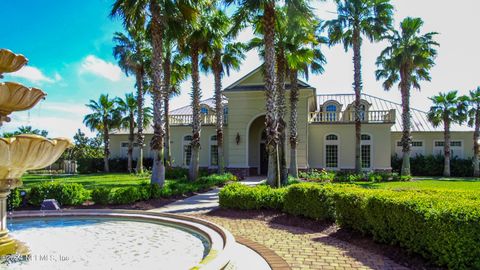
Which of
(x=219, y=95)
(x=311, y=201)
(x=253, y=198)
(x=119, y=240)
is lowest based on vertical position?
(x=119, y=240)

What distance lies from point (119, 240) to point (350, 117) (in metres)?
24.5

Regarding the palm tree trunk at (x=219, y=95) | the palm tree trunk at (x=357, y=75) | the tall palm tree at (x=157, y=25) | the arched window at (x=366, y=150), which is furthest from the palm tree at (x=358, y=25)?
the tall palm tree at (x=157, y=25)

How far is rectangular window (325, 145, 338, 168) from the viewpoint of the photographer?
2805 centimetres

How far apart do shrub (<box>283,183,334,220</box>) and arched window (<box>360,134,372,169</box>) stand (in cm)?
1921

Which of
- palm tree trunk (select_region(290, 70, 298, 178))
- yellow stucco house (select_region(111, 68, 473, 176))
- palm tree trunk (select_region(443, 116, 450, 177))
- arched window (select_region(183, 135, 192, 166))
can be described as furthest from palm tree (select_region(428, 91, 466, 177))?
arched window (select_region(183, 135, 192, 166))

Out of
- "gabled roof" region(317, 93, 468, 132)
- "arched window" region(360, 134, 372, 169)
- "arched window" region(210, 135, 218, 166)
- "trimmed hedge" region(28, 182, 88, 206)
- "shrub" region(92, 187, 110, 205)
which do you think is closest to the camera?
"trimmed hedge" region(28, 182, 88, 206)

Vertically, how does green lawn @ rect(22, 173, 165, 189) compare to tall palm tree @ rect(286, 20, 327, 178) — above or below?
below

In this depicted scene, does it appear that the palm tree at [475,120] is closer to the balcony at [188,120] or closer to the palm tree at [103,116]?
the balcony at [188,120]

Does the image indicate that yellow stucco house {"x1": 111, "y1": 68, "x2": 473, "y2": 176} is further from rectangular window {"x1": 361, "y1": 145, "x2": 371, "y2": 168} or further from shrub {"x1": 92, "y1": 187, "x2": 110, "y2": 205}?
shrub {"x1": 92, "y1": 187, "x2": 110, "y2": 205}

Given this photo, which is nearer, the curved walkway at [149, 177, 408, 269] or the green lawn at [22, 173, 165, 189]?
the curved walkway at [149, 177, 408, 269]

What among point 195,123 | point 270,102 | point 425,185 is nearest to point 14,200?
point 270,102

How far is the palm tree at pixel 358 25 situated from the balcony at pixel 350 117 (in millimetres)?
3833

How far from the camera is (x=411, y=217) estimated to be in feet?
19.7

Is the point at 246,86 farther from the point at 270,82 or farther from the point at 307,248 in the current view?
the point at 307,248
